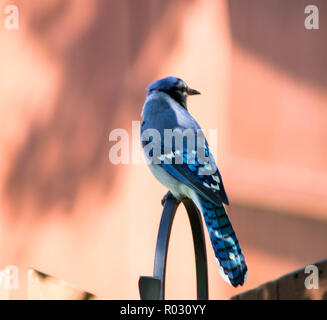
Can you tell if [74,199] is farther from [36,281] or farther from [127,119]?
[36,281]

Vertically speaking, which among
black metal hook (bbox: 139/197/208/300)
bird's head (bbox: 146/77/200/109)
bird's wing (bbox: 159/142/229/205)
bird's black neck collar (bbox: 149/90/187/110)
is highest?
bird's head (bbox: 146/77/200/109)

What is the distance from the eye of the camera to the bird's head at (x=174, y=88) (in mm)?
2742

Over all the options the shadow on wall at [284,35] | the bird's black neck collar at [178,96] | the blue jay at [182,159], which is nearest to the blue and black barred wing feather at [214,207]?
the blue jay at [182,159]

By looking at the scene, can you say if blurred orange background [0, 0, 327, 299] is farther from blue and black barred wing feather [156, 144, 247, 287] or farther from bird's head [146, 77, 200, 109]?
blue and black barred wing feather [156, 144, 247, 287]

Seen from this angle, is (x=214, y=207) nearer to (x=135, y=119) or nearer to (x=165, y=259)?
(x=165, y=259)

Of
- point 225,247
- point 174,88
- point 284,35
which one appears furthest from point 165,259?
point 284,35

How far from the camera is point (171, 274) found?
14.3 ft

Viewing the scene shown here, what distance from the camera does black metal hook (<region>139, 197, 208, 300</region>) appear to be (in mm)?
1744

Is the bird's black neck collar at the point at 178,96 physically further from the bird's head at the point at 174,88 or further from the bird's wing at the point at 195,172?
the bird's wing at the point at 195,172

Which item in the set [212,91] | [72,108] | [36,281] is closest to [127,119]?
[72,108]

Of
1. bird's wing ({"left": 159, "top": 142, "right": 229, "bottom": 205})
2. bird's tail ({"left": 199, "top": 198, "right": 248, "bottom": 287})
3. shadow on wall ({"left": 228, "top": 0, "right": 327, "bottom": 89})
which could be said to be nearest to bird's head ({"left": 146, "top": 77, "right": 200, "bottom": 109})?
bird's wing ({"left": 159, "top": 142, "right": 229, "bottom": 205})

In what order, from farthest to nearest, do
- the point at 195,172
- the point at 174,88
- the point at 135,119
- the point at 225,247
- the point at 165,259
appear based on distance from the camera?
the point at 135,119 → the point at 174,88 → the point at 195,172 → the point at 225,247 → the point at 165,259

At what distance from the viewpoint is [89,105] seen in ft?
14.0

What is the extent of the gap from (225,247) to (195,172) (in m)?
0.49
